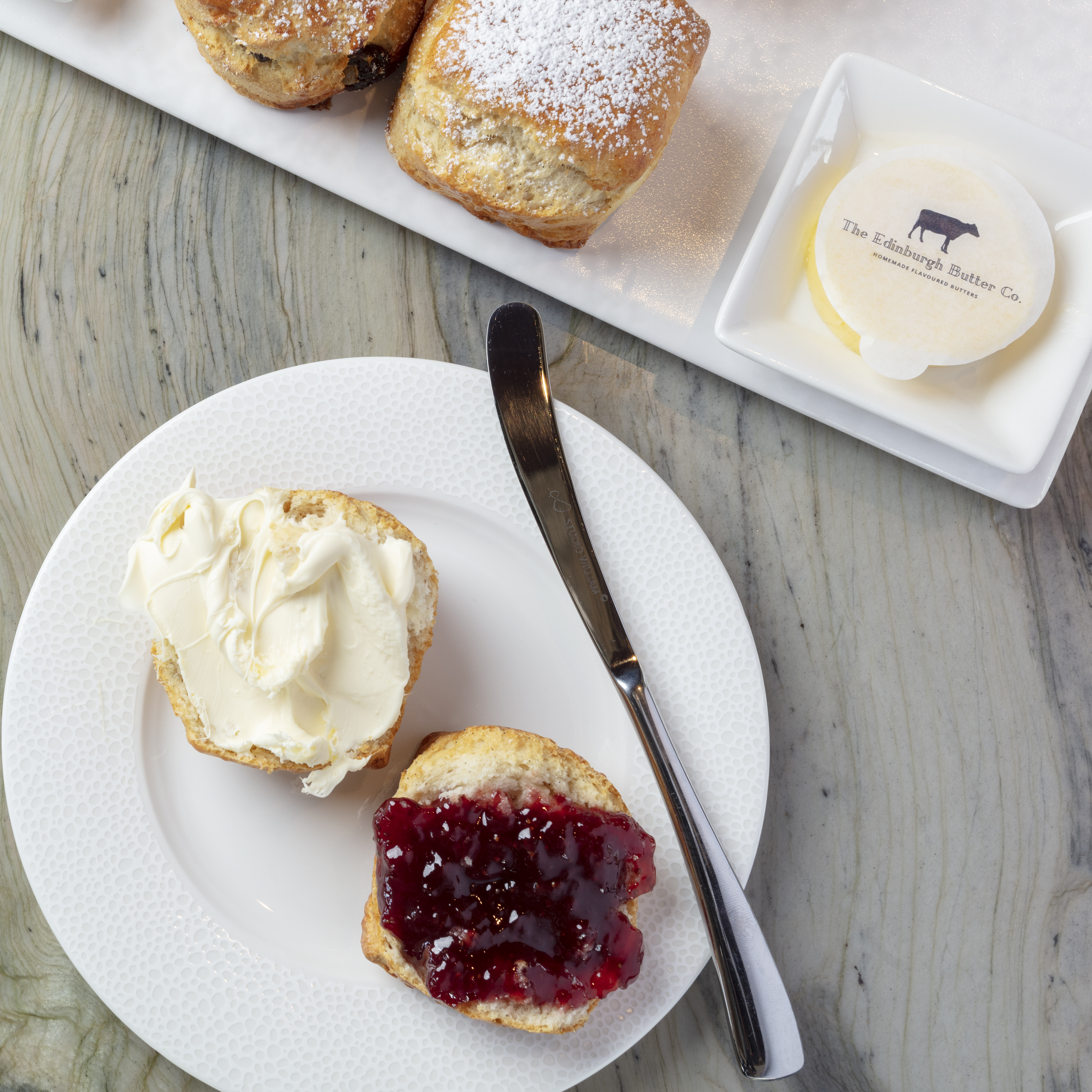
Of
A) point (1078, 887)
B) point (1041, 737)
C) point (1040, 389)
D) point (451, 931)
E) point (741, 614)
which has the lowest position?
point (1078, 887)

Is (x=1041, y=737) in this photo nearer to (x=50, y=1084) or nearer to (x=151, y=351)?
(x=151, y=351)

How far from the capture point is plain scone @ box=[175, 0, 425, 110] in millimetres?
1613

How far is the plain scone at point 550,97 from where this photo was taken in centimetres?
162

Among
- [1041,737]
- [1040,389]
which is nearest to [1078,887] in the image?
[1041,737]

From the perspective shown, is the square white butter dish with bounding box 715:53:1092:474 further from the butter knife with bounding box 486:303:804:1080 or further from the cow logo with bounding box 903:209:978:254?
the butter knife with bounding box 486:303:804:1080

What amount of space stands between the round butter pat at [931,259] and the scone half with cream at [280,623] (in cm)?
113

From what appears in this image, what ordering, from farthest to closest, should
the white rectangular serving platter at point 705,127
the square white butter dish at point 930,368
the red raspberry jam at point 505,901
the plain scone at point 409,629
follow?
the white rectangular serving platter at point 705,127 → the square white butter dish at point 930,368 → the plain scone at point 409,629 → the red raspberry jam at point 505,901

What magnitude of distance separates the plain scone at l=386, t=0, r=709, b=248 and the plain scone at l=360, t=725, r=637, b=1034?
1077 mm

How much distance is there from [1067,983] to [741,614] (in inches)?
48.8

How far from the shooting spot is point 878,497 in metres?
2.03

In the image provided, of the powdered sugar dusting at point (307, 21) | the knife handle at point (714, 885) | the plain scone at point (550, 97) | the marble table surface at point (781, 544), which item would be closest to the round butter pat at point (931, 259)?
the marble table surface at point (781, 544)

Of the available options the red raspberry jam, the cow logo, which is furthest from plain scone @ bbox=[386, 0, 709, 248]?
the red raspberry jam

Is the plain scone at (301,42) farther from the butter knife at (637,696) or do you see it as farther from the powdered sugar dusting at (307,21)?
the butter knife at (637,696)

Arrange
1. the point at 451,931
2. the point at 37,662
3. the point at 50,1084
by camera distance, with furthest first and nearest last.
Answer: the point at 50,1084 < the point at 37,662 < the point at 451,931
